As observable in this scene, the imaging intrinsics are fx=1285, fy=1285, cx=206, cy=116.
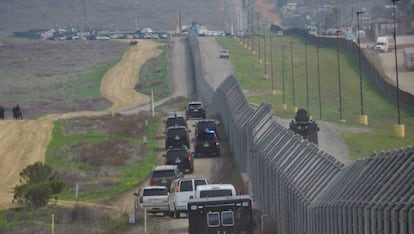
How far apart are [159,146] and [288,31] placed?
321 ft

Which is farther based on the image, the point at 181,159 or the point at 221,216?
the point at 181,159

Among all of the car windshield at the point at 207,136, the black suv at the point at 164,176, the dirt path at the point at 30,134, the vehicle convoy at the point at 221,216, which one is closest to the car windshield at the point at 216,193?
the vehicle convoy at the point at 221,216

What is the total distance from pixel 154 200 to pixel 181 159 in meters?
11.1

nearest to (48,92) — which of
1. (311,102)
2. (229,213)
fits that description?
(311,102)

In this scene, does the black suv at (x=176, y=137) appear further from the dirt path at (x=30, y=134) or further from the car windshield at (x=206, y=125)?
the dirt path at (x=30, y=134)

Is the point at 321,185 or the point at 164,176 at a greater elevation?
the point at 321,185

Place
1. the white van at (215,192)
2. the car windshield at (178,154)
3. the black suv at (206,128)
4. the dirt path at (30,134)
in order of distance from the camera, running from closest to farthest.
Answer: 1. the white van at (215,192)
2. the car windshield at (178,154)
3. the dirt path at (30,134)
4. the black suv at (206,128)

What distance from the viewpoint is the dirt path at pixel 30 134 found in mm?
52406

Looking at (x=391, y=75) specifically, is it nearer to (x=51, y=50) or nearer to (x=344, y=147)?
(x=344, y=147)

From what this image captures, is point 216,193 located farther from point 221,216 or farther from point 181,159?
point 181,159

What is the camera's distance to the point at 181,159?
4903 centimetres

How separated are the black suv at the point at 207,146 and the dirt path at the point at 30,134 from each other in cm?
719

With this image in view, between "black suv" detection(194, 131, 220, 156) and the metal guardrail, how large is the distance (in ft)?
40.6

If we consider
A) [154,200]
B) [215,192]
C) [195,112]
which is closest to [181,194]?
[154,200]
